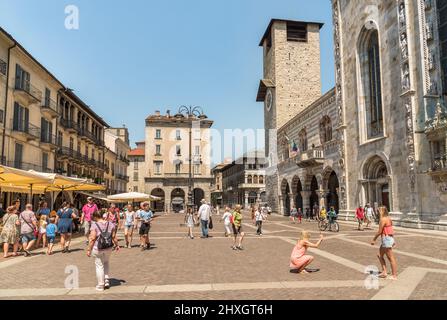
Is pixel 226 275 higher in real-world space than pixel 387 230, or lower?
lower

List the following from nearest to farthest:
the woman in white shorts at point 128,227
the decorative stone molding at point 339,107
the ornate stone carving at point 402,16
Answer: the woman in white shorts at point 128,227, the ornate stone carving at point 402,16, the decorative stone molding at point 339,107

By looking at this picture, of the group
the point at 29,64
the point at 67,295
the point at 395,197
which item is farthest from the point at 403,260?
the point at 29,64

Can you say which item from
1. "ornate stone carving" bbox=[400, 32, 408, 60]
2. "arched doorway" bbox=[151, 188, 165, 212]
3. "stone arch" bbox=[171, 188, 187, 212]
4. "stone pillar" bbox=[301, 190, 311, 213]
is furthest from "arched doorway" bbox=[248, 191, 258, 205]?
"ornate stone carving" bbox=[400, 32, 408, 60]

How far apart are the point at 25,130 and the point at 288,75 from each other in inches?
1264

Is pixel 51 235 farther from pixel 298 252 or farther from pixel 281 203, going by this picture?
pixel 281 203

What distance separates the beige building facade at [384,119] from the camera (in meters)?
18.9

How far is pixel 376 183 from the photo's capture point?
2439 centimetres

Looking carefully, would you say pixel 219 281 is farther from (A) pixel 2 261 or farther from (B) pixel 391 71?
(B) pixel 391 71

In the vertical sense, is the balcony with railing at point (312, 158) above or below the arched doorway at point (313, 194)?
above

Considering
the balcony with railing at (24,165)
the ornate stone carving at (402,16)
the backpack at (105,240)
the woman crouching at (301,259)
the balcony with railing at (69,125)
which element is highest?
the ornate stone carving at (402,16)

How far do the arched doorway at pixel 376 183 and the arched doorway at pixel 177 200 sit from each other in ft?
135

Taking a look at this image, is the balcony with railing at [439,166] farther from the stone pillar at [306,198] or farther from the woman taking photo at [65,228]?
the stone pillar at [306,198]

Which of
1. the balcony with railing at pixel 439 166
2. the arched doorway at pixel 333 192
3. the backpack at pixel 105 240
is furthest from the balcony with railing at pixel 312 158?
the backpack at pixel 105 240

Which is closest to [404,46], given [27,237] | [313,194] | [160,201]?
[313,194]
